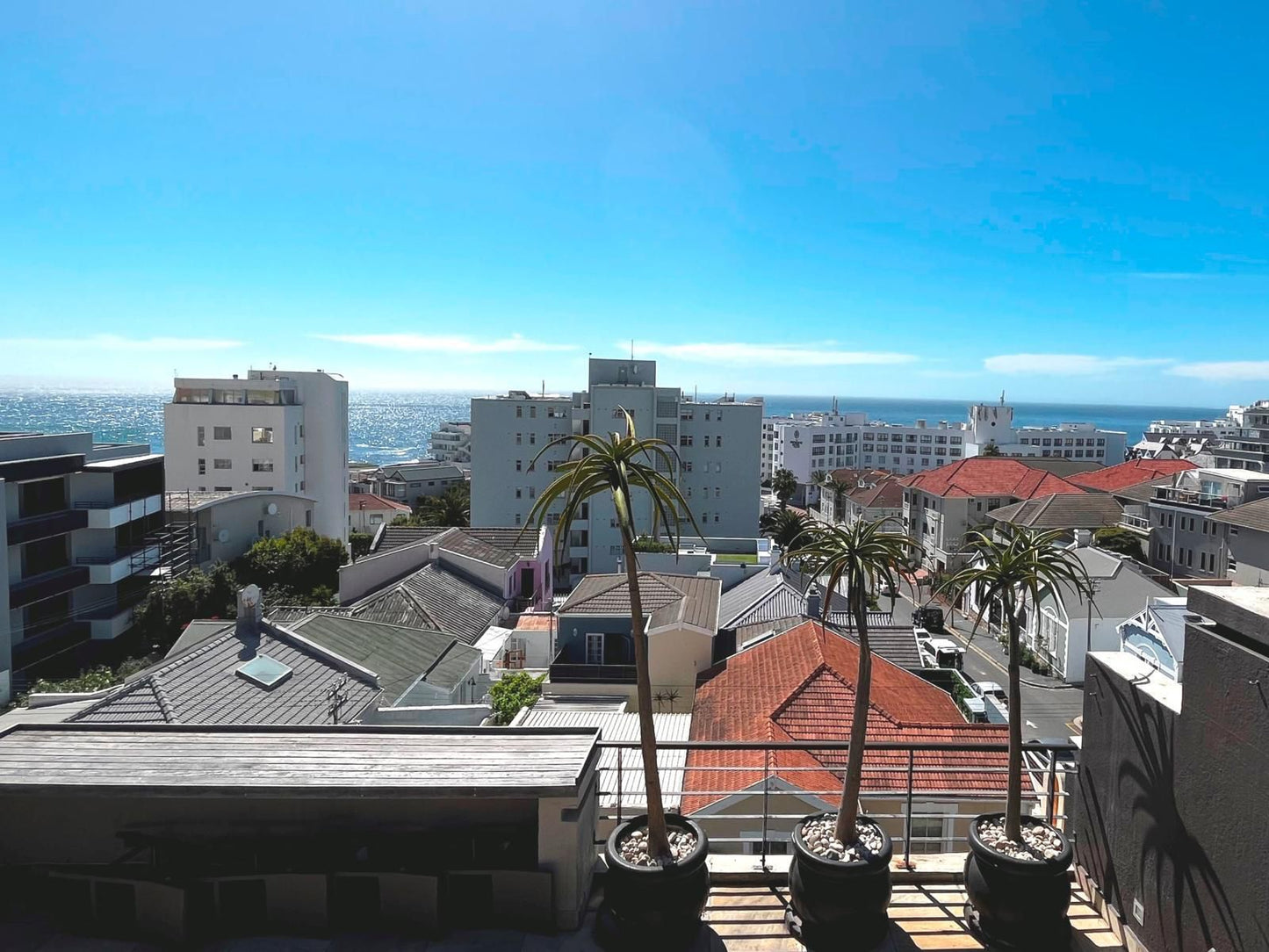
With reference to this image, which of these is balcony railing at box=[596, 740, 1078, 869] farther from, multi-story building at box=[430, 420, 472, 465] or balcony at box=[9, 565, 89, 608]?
multi-story building at box=[430, 420, 472, 465]

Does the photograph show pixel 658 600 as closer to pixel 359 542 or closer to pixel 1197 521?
pixel 1197 521

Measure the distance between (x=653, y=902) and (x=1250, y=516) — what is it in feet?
147

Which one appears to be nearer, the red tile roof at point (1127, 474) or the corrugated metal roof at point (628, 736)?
the corrugated metal roof at point (628, 736)

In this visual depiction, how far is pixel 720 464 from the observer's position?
61.2 meters

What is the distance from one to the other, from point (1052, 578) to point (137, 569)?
116 feet

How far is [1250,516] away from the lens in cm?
3844

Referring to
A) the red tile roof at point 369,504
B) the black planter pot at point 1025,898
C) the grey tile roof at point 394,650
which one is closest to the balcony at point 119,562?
the grey tile roof at point 394,650

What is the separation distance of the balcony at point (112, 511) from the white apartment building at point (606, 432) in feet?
92.1

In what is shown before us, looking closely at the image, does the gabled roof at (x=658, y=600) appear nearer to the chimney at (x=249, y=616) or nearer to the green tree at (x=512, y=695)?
the green tree at (x=512, y=695)

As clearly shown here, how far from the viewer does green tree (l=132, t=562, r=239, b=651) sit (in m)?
30.5

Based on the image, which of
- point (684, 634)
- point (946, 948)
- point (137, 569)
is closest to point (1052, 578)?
point (946, 948)

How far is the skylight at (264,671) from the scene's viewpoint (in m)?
14.5

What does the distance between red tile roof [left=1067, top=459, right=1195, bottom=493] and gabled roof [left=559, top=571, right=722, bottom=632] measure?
49925 millimetres

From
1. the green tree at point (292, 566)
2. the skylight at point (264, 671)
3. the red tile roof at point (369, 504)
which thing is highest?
the skylight at point (264, 671)
